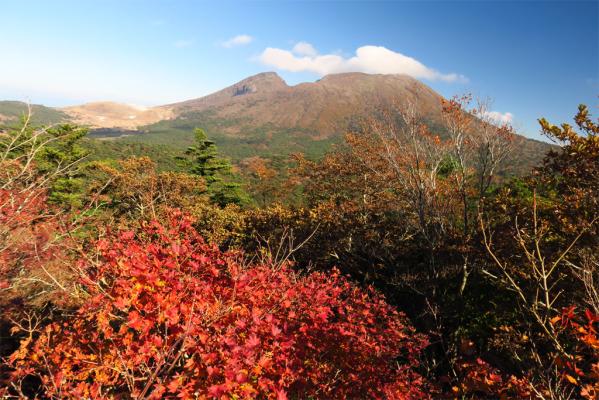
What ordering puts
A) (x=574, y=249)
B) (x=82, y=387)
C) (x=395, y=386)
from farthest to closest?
1. (x=574, y=249)
2. (x=395, y=386)
3. (x=82, y=387)

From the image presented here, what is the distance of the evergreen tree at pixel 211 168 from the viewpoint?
32.8m

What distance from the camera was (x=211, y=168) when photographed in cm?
3475

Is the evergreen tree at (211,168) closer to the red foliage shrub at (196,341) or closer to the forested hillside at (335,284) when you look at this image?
the forested hillside at (335,284)

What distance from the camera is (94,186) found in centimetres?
2311

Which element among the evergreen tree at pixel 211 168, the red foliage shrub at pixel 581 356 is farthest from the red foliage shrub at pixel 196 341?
the evergreen tree at pixel 211 168

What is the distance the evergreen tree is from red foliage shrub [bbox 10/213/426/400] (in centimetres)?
2686

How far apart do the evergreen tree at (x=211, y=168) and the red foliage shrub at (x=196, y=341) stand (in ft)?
88.1

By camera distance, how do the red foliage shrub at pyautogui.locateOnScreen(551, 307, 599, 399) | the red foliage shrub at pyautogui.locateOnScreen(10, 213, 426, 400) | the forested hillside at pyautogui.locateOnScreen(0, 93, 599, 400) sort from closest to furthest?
the red foliage shrub at pyautogui.locateOnScreen(551, 307, 599, 399) → the red foliage shrub at pyautogui.locateOnScreen(10, 213, 426, 400) → the forested hillside at pyautogui.locateOnScreen(0, 93, 599, 400)

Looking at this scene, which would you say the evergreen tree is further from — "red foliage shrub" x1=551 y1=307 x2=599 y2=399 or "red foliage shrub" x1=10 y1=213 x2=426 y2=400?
"red foliage shrub" x1=551 y1=307 x2=599 y2=399

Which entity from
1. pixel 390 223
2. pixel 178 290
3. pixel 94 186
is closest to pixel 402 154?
pixel 390 223

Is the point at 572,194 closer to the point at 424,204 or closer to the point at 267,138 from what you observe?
Answer: the point at 424,204

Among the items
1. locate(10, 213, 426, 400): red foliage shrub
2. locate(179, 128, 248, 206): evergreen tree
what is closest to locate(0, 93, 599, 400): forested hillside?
locate(10, 213, 426, 400): red foliage shrub

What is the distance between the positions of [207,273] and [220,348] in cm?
192

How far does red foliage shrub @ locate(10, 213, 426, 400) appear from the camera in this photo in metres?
3.73
